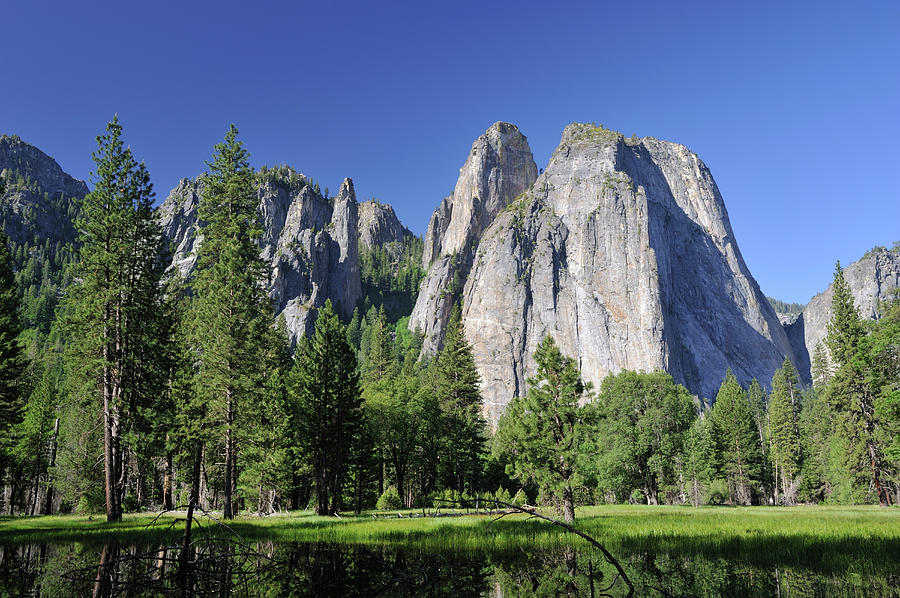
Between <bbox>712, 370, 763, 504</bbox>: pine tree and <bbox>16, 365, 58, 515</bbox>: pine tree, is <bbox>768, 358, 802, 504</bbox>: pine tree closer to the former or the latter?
<bbox>712, 370, 763, 504</bbox>: pine tree

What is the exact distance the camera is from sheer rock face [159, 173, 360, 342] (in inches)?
5581

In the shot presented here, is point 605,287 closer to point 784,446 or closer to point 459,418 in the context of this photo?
point 784,446

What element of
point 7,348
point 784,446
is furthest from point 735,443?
point 7,348

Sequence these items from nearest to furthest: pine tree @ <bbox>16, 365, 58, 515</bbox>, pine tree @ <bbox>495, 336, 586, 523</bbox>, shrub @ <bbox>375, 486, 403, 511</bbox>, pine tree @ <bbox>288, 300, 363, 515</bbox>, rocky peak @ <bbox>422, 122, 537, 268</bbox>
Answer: pine tree @ <bbox>495, 336, 586, 523</bbox> → pine tree @ <bbox>288, 300, 363, 515</bbox> → shrub @ <bbox>375, 486, 403, 511</bbox> → pine tree @ <bbox>16, 365, 58, 515</bbox> → rocky peak @ <bbox>422, 122, 537, 268</bbox>

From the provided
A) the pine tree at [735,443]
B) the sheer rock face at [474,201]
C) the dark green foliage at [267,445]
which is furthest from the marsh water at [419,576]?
the sheer rock face at [474,201]

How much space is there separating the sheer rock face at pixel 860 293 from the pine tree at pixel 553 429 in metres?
185

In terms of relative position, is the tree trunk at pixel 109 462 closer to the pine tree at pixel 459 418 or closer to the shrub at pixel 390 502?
the shrub at pixel 390 502

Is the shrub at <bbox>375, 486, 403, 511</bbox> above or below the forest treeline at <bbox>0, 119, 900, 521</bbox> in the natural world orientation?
below

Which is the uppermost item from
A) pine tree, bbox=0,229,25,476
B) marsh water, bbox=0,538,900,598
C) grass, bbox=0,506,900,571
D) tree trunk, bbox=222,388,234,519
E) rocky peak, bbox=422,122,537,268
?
rocky peak, bbox=422,122,537,268

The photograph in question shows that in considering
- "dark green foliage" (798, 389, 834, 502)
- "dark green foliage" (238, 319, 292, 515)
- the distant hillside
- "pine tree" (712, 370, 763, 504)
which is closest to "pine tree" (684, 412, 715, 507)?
"pine tree" (712, 370, 763, 504)

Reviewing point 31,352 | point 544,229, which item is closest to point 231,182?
point 31,352

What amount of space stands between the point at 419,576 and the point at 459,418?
37.9 metres

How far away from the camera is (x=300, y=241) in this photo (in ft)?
509

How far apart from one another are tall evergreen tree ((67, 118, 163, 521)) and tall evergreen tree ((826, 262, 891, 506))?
154 ft
